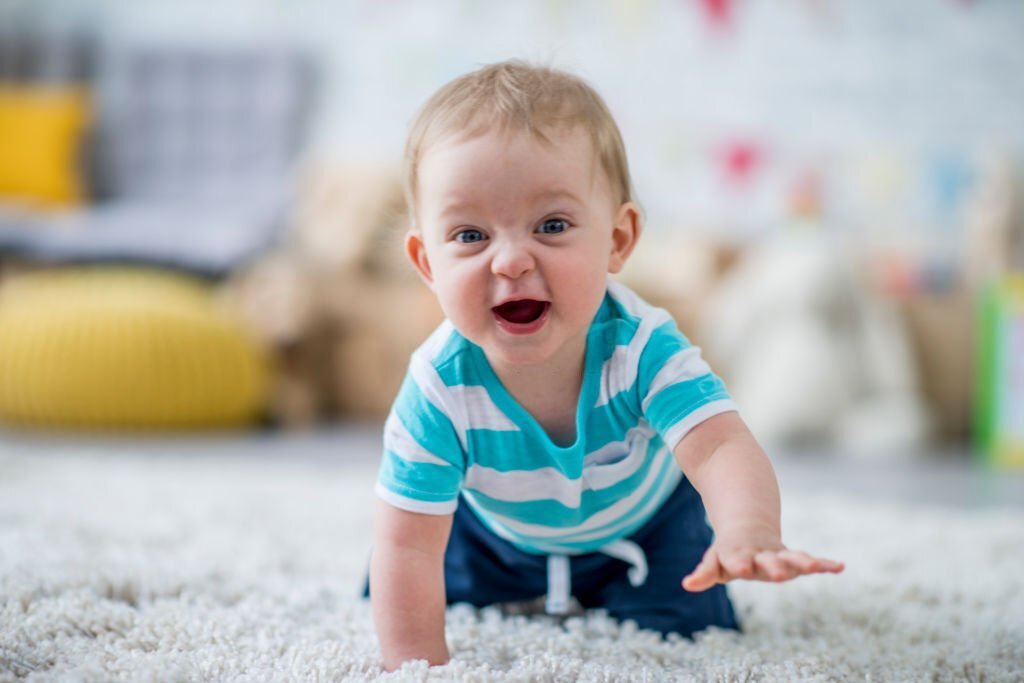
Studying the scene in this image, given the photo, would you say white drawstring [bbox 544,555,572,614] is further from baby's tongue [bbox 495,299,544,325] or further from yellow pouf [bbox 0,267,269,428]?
yellow pouf [bbox 0,267,269,428]

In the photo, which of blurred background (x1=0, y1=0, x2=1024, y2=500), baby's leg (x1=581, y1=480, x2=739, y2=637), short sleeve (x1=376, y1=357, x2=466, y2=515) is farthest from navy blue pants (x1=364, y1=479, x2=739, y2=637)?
blurred background (x1=0, y1=0, x2=1024, y2=500)

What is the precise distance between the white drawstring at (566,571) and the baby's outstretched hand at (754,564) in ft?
0.79

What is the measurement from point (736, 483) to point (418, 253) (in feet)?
1.04

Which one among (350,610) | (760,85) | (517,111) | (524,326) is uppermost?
(760,85)

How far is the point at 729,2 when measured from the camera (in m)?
2.88

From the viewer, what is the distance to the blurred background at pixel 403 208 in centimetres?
218

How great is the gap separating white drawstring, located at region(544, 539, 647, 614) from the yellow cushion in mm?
2942

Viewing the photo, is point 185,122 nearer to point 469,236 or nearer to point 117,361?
point 117,361

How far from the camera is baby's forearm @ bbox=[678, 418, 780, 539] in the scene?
0.67 meters

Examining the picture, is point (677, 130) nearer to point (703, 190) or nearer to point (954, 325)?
point (703, 190)

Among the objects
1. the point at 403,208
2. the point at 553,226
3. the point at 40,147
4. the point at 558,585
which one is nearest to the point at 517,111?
the point at 553,226

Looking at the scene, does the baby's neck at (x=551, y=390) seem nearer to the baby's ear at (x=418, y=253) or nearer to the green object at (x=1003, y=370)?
the baby's ear at (x=418, y=253)

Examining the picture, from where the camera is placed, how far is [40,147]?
328cm

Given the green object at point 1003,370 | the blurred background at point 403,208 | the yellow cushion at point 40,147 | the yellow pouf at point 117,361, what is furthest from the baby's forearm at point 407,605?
the yellow cushion at point 40,147
